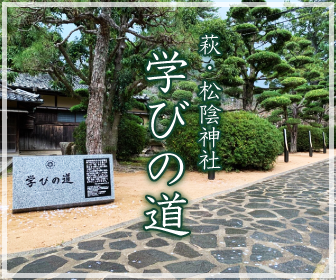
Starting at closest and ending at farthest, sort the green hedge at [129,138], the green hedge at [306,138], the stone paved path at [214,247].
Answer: the stone paved path at [214,247] < the green hedge at [129,138] < the green hedge at [306,138]

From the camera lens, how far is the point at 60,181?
5.16 metres

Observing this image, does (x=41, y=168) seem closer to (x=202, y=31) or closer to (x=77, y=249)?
(x=77, y=249)

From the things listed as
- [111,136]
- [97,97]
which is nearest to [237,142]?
[111,136]

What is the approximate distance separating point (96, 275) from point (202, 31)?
7.79 m

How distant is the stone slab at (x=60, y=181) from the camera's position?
4867 mm

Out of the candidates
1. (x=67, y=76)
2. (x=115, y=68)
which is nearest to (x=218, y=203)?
(x=115, y=68)

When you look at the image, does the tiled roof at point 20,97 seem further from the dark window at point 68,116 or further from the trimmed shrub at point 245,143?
the trimmed shrub at point 245,143

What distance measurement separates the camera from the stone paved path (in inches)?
115

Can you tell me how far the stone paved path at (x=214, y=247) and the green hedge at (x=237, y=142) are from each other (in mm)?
4739

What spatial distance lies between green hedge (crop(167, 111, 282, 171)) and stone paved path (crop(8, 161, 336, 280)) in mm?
4739

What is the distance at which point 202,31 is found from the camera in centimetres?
832

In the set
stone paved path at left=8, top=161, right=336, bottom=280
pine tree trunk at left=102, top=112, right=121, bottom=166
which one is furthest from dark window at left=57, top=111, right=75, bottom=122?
stone paved path at left=8, top=161, right=336, bottom=280

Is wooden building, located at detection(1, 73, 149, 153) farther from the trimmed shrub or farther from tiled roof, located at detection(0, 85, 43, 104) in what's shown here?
the trimmed shrub

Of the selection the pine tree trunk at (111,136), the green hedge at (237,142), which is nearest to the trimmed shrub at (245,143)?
the green hedge at (237,142)
